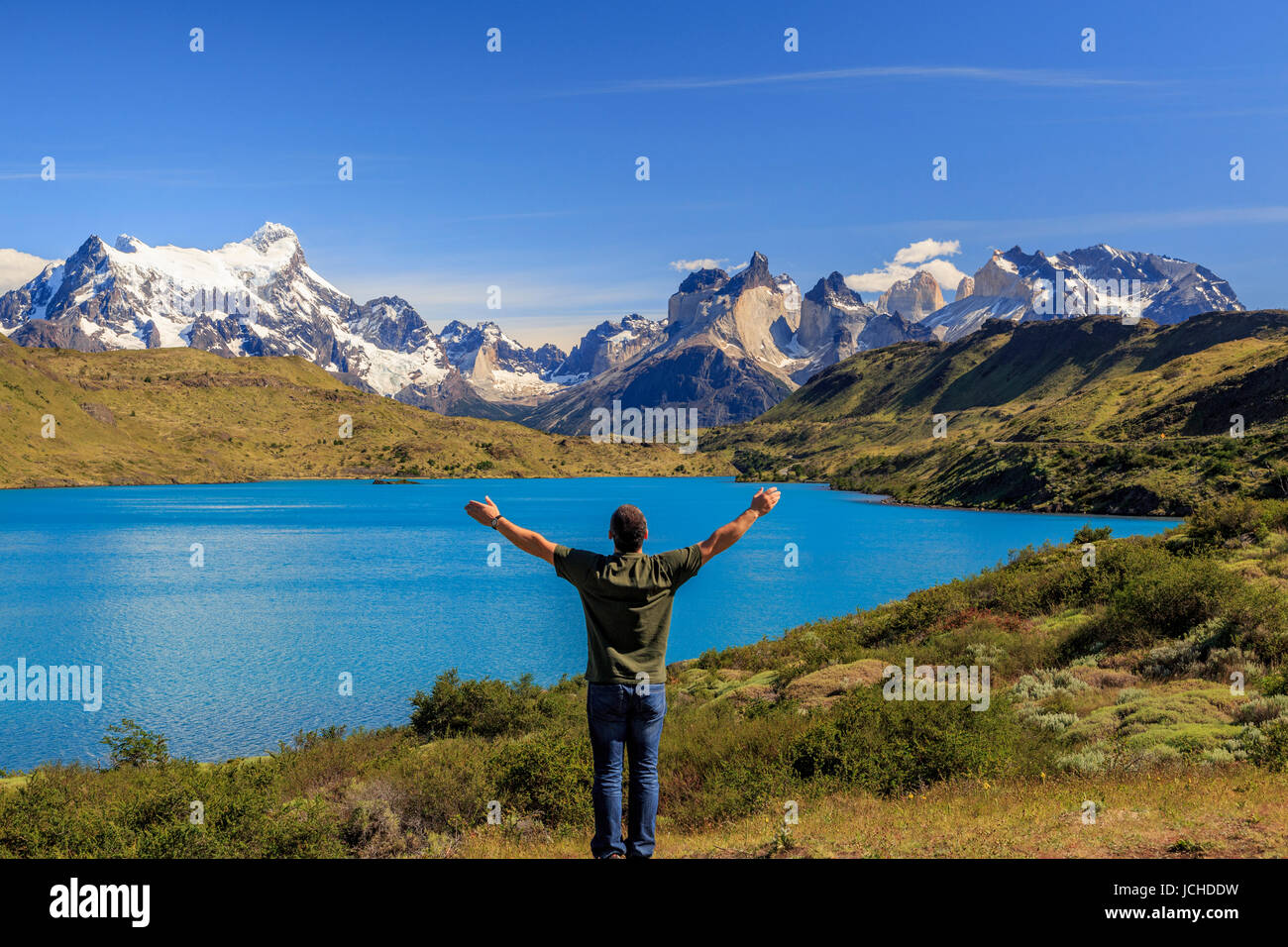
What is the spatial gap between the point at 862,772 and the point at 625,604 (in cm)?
770

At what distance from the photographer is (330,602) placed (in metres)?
60.7

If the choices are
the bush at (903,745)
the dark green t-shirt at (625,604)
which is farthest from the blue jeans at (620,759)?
the bush at (903,745)

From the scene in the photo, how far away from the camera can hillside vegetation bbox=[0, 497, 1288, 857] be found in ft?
35.4

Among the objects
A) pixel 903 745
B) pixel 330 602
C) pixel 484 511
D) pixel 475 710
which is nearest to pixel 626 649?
pixel 484 511

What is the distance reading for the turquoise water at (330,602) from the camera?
3438 centimetres

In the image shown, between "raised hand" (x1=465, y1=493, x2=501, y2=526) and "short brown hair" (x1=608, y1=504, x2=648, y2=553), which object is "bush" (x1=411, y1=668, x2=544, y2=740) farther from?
"short brown hair" (x1=608, y1=504, x2=648, y2=553)

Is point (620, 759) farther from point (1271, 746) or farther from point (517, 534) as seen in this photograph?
point (1271, 746)

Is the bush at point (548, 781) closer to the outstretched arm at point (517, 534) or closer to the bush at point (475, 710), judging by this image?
the outstretched arm at point (517, 534)

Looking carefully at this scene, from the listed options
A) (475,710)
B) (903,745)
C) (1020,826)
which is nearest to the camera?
(1020,826)

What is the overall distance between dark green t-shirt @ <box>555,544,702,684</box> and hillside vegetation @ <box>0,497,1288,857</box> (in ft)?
11.1

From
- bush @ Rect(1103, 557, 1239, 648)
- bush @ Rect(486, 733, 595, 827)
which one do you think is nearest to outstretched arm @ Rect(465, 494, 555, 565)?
bush @ Rect(486, 733, 595, 827)

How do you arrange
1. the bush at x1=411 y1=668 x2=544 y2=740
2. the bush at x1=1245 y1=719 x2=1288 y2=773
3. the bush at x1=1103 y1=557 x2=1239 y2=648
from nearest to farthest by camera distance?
the bush at x1=1245 y1=719 x2=1288 y2=773
the bush at x1=1103 y1=557 x2=1239 y2=648
the bush at x1=411 y1=668 x2=544 y2=740

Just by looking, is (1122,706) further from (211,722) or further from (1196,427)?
(1196,427)
